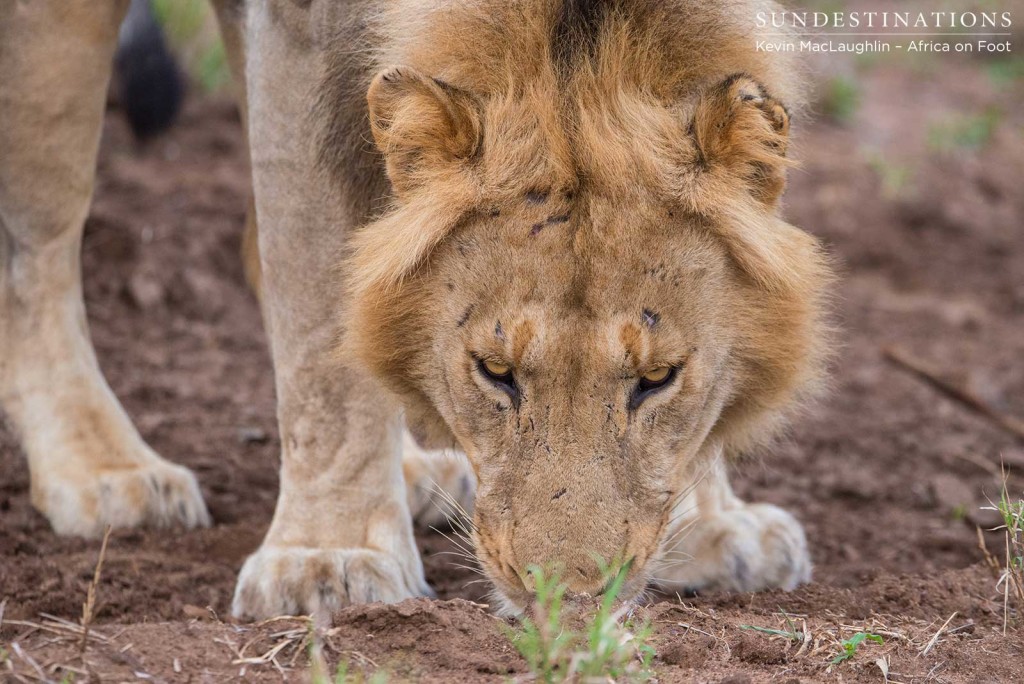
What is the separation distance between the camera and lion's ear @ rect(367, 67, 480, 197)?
2740 mm

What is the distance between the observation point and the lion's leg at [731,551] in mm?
3477

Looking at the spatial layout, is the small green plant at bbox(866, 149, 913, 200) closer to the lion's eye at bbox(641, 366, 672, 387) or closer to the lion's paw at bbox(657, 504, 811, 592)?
the lion's paw at bbox(657, 504, 811, 592)

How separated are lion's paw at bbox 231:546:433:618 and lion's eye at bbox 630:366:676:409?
81 cm

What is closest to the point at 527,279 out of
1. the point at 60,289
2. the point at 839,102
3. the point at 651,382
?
the point at 651,382

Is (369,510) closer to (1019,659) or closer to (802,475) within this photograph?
(1019,659)

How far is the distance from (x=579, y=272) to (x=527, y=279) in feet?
0.35

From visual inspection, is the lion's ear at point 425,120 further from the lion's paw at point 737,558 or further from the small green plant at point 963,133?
the small green plant at point 963,133

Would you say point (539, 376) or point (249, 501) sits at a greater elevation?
point (539, 376)

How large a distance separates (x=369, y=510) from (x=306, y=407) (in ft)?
1.00

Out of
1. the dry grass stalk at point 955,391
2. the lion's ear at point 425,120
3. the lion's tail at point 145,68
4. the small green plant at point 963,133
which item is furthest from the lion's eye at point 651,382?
the small green plant at point 963,133

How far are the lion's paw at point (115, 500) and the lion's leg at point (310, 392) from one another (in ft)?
2.02

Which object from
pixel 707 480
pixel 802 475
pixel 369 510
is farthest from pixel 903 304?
pixel 369 510

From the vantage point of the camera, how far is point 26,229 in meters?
3.99

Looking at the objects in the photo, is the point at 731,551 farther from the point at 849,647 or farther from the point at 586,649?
the point at 586,649
